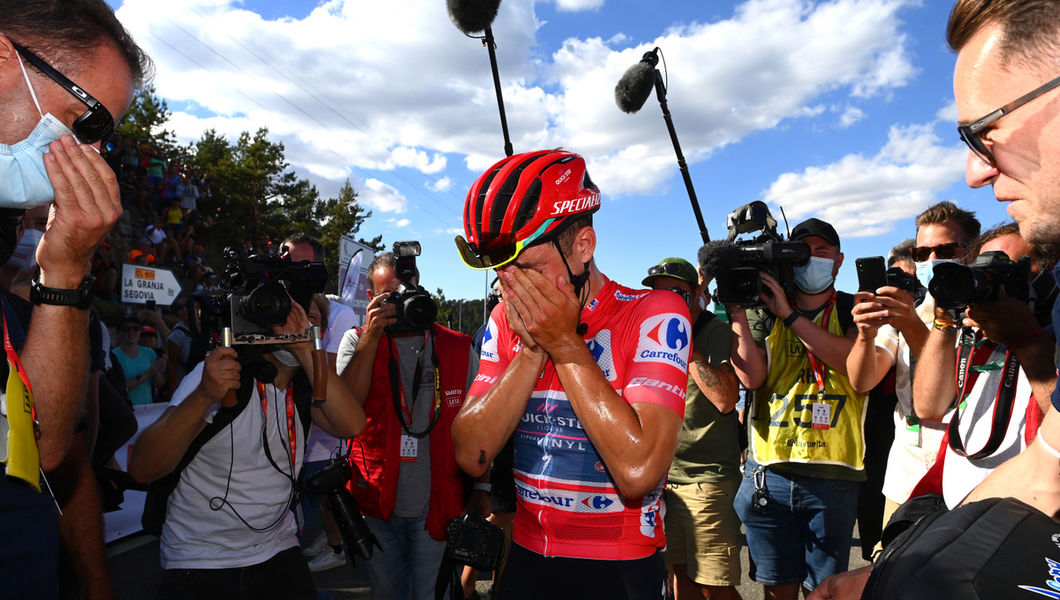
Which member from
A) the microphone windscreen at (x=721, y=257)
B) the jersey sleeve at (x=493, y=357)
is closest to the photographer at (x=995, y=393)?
the microphone windscreen at (x=721, y=257)

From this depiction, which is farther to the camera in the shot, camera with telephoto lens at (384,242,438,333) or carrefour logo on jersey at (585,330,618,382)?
camera with telephoto lens at (384,242,438,333)

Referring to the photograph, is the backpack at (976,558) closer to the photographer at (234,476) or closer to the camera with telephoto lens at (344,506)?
the photographer at (234,476)

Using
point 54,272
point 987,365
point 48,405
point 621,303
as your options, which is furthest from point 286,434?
point 987,365

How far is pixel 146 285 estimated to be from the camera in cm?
1080

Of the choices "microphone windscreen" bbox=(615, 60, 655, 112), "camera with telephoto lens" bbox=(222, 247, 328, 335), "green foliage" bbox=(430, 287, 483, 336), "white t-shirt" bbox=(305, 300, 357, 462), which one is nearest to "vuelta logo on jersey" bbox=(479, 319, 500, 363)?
"camera with telephoto lens" bbox=(222, 247, 328, 335)

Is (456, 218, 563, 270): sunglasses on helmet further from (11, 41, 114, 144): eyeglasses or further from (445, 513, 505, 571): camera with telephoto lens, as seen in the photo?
(11, 41, 114, 144): eyeglasses

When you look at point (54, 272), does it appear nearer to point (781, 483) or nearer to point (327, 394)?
point (327, 394)

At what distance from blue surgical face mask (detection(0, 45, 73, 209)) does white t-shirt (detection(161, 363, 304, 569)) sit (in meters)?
1.30

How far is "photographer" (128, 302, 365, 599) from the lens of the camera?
2.46 m

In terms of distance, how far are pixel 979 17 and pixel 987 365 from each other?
1641mm

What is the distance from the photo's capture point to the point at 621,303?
2.11m

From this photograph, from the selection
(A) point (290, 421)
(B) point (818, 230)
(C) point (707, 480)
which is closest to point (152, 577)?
(A) point (290, 421)

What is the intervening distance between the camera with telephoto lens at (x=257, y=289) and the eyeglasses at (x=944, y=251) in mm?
3766

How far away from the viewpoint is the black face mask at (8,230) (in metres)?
1.50
